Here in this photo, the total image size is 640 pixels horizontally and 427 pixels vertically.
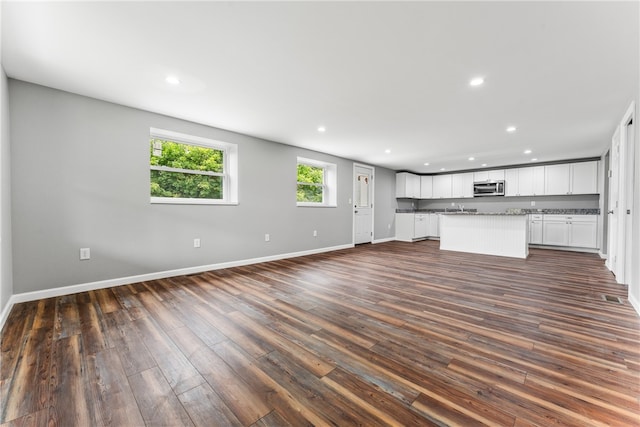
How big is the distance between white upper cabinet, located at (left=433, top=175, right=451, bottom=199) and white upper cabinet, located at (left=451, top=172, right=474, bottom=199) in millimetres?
129

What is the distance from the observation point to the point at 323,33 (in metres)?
1.94

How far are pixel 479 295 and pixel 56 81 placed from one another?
503cm

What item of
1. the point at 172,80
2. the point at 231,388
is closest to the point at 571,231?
the point at 231,388

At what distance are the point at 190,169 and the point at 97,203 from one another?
124 centimetres

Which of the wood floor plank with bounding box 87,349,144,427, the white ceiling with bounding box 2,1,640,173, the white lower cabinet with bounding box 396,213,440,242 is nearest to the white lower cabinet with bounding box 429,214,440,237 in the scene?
the white lower cabinet with bounding box 396,213,440,242

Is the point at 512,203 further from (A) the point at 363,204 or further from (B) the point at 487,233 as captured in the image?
(A) the point at 363,204

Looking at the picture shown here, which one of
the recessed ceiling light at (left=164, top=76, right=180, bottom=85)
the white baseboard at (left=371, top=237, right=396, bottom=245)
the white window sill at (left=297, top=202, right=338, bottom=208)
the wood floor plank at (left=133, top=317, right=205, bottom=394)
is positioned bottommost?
the wood floor plank at (left=133, top=317, right=205, bottom=394)

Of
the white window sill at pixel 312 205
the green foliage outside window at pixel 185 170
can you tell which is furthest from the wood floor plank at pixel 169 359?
the white window sill at pixel 312 205

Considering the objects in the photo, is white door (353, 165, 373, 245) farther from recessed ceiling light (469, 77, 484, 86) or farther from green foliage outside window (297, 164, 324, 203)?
recessed ceiling light (469, 77, 484, 86)

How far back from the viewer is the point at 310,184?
19.1 feet

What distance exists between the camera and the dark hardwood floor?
1259 millimetres

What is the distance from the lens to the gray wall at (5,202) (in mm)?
2307

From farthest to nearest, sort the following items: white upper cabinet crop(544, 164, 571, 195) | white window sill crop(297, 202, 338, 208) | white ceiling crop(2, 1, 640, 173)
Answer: white upper cabinet crop(544, 164, 571, 195), white window sill crop(297, 202, 338, 208), white ceiling crop(2, 1, 640, 173)

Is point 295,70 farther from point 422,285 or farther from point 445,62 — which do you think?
point 422,285
